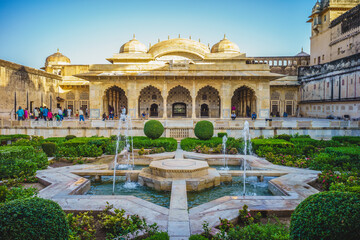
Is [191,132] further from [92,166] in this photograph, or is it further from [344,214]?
[344,214]

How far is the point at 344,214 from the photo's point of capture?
7.54ft

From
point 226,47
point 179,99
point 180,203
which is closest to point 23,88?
point 179,99

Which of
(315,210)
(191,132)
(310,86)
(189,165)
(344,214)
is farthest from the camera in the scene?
(310,86)

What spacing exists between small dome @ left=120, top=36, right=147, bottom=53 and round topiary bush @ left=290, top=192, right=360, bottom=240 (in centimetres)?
2530

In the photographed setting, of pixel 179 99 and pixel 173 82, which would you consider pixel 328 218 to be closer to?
pixel 173 82

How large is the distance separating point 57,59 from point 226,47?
2072cm

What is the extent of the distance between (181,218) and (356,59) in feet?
67.9

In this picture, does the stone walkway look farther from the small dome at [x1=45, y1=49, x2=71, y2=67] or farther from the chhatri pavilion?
the small dome at [x1=45, y1=49, x2=71, y2=67]

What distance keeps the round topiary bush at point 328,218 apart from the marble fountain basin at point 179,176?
359 centimetres

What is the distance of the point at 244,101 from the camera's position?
2469cm

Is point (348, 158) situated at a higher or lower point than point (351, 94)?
lower

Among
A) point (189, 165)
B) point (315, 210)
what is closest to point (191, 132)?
point (189, 165)

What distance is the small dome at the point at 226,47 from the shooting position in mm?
26133

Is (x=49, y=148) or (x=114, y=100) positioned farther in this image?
(x=114, y=100)
